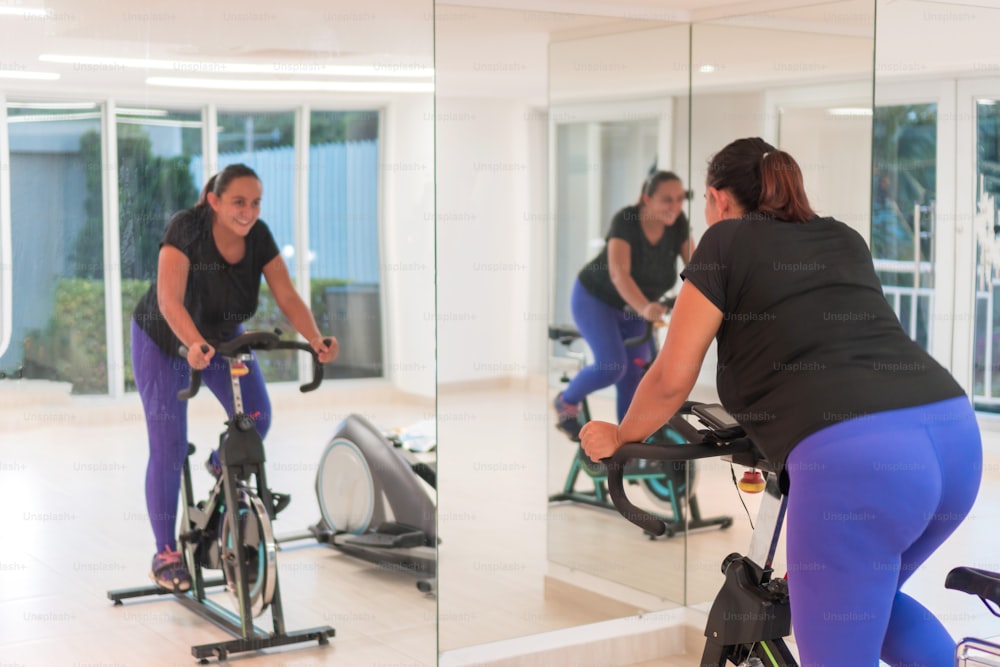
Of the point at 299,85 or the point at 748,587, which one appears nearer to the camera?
the point at 748,587

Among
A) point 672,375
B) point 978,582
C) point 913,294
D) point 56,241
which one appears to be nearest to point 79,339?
point 56,241

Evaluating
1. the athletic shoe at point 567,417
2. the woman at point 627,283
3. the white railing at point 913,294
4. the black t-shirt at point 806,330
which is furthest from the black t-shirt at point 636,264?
the white railing at point 913,294

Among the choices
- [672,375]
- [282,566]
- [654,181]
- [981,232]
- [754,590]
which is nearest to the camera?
[672,375]

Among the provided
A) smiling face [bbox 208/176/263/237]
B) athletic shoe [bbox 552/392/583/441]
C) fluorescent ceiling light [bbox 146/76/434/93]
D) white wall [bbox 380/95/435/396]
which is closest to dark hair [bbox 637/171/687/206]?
athletic shoe [bbox 552/392/583/441]

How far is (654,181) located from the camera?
4.09m

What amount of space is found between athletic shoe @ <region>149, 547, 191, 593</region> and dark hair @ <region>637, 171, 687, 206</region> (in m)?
1.97

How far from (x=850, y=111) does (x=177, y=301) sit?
6.79ft

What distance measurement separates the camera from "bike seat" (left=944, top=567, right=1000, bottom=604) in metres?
2.23

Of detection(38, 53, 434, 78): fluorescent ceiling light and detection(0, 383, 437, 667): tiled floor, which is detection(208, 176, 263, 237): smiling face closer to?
detection(38, 53, 434, 78): fluorescent ceiling light

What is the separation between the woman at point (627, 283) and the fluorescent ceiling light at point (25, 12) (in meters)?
1.99

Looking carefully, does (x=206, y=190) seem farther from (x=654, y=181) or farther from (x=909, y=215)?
(x=909, y=215)

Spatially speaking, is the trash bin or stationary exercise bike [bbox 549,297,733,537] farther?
stationary exercise bike [bbox 549,297,733,537]

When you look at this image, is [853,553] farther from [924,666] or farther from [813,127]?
[813,127]

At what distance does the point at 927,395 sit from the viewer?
2.01m
